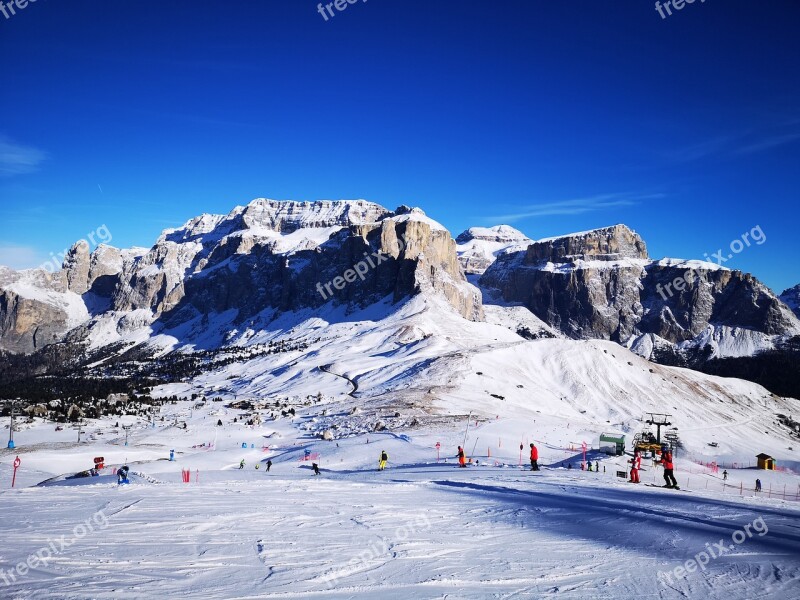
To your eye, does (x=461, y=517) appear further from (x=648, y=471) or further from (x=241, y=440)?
(x=241, y=440)

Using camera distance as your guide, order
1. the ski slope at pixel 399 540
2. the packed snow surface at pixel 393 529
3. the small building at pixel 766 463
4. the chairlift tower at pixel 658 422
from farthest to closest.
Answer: the chairlift tower at pixel 658 422
the small building at pixel 766 463
the packed snow surface at pixel 393 529
the ski slope at pixel 399 540

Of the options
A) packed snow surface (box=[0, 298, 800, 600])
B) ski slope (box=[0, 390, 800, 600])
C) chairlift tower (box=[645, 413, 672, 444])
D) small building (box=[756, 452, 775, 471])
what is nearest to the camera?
ski slope (box=[0, 390, 800, 600])

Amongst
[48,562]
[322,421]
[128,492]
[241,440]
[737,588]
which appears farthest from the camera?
[322,421]

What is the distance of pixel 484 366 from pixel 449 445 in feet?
193

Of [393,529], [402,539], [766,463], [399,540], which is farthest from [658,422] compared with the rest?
[399,540]

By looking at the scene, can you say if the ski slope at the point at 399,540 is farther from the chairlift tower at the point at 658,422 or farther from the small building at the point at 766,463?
the chairlift tower at the point at 658,422

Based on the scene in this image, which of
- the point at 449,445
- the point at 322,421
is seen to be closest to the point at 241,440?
the point at 322,421

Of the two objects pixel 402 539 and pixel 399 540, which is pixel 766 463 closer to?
pixel 402 539

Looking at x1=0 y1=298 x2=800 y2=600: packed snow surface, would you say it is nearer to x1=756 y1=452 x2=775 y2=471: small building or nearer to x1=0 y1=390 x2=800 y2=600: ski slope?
x1=0 y1=390 x2=800 y2=600: ski slope

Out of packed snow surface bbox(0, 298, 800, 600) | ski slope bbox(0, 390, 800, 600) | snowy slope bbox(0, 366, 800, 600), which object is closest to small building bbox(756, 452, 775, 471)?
packed snow surface bbox(0, 298, 800, 600)

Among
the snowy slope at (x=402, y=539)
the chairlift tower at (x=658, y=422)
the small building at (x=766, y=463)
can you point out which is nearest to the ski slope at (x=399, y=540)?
the snowy slope at (x=402, y=539)

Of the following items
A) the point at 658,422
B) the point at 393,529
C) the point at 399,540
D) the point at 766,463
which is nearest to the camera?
the point at 399,540

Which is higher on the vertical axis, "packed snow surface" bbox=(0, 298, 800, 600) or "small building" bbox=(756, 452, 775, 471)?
"packed snow surface" bbox=(0, 298, 800, 600)

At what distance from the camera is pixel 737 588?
8203 mm
